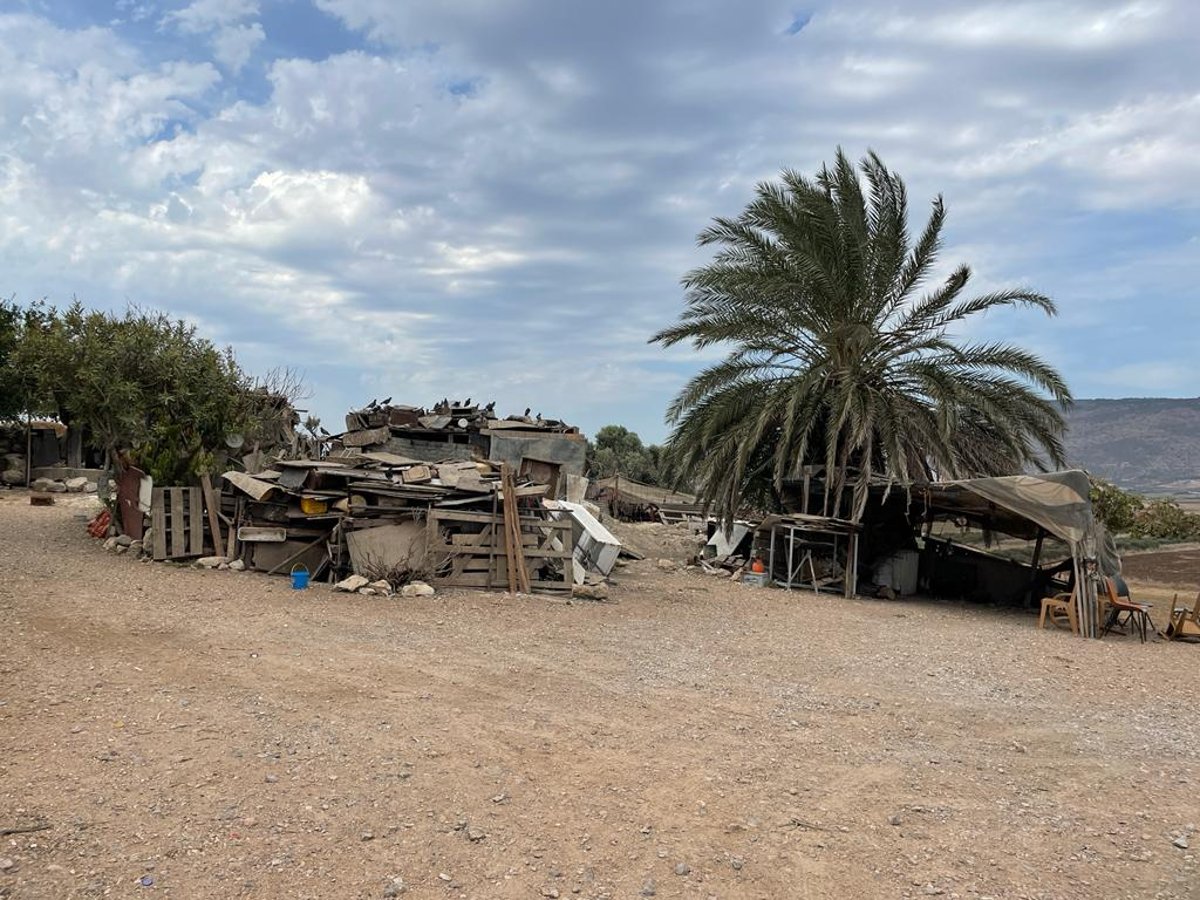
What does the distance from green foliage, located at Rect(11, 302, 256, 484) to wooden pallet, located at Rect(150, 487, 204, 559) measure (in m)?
0.64

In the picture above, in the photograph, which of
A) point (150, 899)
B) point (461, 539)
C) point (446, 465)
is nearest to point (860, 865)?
point (150, 899)

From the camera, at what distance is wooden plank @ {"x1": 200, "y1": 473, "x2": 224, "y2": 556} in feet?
46.2

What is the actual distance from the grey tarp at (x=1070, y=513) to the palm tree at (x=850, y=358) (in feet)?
6.25

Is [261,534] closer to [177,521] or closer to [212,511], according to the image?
[212,511]

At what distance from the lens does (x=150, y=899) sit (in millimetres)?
3828

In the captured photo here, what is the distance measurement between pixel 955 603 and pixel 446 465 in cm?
1103

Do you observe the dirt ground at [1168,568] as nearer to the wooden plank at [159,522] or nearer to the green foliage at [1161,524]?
the green foliage at [1161,524]

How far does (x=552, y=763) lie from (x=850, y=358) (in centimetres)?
1408

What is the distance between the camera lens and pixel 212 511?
14.1 m

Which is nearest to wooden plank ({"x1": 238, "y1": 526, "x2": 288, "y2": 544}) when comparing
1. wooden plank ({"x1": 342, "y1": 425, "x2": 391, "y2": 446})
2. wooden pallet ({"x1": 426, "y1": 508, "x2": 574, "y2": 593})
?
wooden pallet ({"x1": 426, "y1": 508, "x2": 574, "y2": 593})

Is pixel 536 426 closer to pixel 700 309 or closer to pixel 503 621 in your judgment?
pixel 700 309

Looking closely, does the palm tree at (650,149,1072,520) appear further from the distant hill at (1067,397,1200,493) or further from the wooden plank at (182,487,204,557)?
the distant hill at (1067,397,1200,493)

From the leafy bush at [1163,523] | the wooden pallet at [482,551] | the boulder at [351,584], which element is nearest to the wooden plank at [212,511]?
the boulder at [351,584]

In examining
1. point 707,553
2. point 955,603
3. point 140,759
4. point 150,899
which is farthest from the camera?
point 707,553
